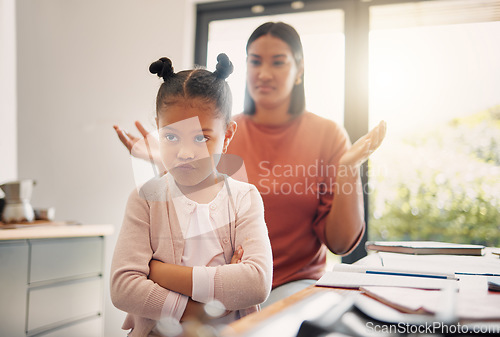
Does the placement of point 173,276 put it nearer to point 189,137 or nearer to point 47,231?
point 189,137

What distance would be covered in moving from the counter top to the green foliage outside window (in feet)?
4.48

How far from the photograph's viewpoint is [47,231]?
1738mm

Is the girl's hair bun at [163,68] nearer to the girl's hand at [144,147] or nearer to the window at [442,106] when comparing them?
the girl's hand at [144,147]

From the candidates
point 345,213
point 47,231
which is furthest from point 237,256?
point 47,231

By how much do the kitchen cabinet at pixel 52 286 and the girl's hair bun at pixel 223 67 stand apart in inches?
48.9

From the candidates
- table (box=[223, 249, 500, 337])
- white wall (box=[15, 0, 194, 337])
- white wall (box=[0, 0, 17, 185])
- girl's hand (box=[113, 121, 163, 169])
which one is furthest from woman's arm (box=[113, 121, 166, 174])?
white wall (box=[0, 0, 17, 185])

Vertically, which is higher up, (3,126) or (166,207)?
(3,126)

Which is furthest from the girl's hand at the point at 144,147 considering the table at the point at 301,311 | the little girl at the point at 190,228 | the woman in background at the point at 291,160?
the table at the point at 301,311

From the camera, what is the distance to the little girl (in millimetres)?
733

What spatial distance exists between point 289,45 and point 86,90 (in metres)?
1.34

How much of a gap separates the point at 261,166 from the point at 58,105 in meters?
1.46

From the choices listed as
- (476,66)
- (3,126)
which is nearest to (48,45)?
(3,126)

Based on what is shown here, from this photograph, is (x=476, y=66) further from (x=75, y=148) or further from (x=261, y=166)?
(x=75, y=148)

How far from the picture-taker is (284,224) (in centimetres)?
142
